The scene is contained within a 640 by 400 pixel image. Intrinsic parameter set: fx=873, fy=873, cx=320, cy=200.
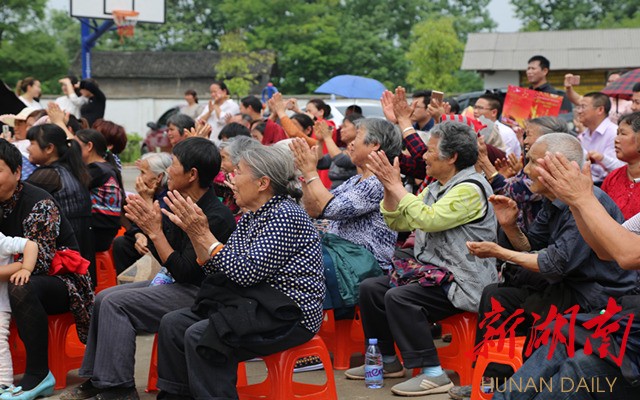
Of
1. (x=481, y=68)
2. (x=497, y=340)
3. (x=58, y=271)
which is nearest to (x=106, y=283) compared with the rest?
(x=58, y=271)

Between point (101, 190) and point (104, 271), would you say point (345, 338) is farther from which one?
point (101, 190)

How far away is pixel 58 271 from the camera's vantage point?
5.53m

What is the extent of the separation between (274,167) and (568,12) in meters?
48.6

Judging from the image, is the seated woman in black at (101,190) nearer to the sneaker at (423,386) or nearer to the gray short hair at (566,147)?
the sneaker at (423,386)

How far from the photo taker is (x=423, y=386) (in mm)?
5180

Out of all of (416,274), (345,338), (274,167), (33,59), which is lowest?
(345,338)

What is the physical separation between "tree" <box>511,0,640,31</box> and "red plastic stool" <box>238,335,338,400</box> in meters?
47.3

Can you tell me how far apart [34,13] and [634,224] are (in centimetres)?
4147

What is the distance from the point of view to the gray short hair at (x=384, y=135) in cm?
600

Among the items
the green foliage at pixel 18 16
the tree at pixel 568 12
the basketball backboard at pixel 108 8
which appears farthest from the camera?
the tree at pixel 568 12

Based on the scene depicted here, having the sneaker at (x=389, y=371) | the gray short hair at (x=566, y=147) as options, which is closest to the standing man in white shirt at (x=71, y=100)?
the sneaker at (x=389, y=371)

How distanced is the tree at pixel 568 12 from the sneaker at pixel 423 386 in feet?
154

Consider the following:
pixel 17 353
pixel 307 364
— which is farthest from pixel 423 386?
pixel 17 353

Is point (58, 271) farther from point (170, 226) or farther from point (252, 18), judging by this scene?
point (252, 18)
